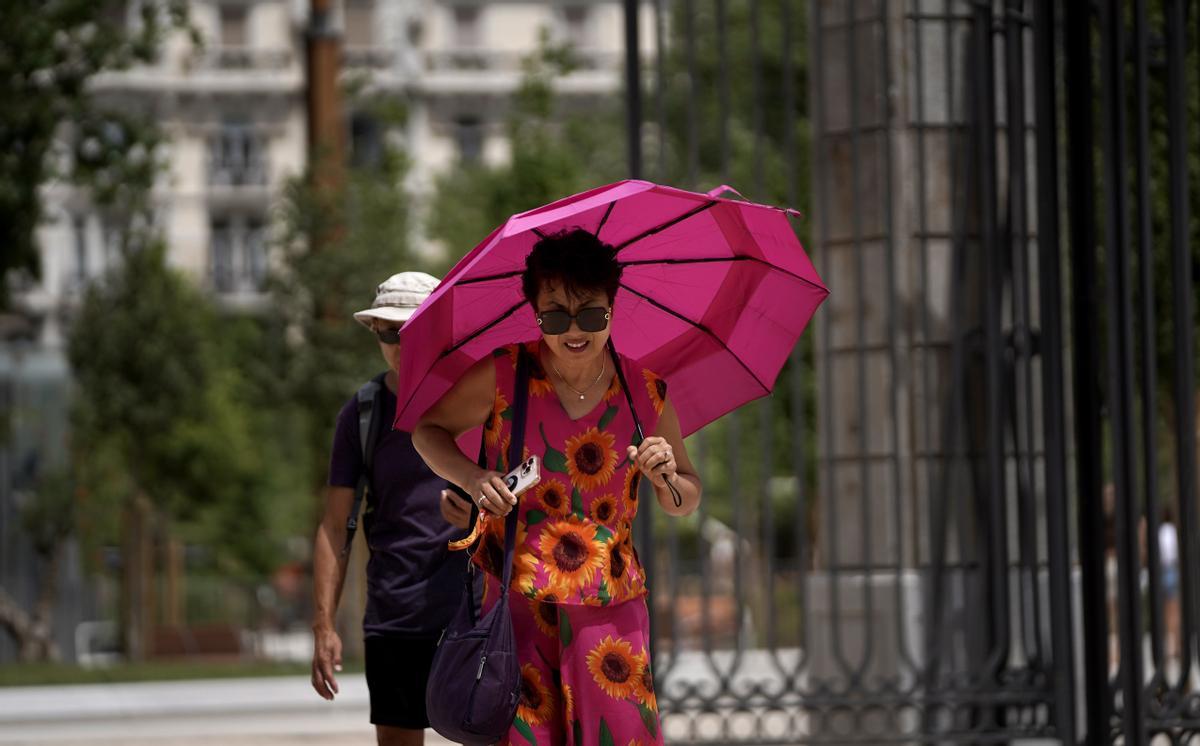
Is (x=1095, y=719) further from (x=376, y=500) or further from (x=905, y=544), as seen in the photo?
(x=376, y=500)

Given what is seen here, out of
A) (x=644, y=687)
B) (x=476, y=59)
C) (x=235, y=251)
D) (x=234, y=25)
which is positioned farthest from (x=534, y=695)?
(x=234, y=25)

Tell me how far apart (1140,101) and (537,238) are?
13.0 ft

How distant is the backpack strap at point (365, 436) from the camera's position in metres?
5.65

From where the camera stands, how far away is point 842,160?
29.8 feet

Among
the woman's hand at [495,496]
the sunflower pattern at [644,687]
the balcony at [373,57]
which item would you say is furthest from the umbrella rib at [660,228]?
the balcony at [373,57]

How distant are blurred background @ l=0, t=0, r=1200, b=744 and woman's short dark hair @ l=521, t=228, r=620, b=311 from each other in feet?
10.7

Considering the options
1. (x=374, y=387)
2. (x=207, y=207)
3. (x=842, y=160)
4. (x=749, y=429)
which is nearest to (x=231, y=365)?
(x=749, y=429)

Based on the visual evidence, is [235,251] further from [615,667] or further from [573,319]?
[615,667]

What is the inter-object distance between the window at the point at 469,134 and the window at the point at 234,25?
628 cm

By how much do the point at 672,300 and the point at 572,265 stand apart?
23.2 inches

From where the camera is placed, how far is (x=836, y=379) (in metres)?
9.02

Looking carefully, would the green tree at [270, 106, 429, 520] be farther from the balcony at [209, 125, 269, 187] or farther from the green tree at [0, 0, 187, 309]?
the balcony at [209, 125, 269, 187]

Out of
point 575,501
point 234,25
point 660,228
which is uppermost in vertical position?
point 234,25

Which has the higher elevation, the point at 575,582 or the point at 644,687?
the point at 575,582
